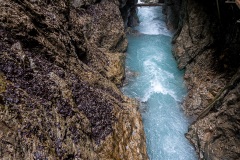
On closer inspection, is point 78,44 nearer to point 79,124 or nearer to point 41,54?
point 41,54

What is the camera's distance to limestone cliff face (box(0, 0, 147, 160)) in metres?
5.28

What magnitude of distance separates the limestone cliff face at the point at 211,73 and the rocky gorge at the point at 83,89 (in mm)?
51

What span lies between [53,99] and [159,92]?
364 inches

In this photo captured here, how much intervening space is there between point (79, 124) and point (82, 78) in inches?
111

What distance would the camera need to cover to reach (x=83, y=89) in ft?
28.9

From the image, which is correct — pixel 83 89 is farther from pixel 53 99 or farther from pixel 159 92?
pixel 159 92

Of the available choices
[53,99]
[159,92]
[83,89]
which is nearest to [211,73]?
[159,92]

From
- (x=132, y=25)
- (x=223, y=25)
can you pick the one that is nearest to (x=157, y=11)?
(x=132, y=25)

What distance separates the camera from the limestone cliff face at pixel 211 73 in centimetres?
925

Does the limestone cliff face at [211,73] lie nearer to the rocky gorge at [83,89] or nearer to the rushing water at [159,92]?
the rocky gorge at [83,89]

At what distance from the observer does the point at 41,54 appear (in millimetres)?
7871

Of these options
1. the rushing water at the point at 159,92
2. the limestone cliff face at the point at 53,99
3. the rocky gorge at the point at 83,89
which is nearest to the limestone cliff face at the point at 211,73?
the rocky gorge at the point at 83,89

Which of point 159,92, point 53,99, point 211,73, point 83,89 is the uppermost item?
point 53,99

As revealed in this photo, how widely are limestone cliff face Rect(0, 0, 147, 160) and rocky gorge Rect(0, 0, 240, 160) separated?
0.03m
